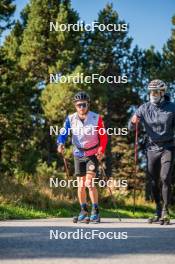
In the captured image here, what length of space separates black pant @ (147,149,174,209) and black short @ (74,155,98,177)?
0.82 meters

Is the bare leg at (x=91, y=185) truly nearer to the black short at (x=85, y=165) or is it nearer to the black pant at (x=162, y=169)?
the black short at (x=85, y=165)

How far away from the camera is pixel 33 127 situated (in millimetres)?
38594

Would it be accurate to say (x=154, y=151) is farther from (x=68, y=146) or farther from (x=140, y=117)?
(x=68, y=146)

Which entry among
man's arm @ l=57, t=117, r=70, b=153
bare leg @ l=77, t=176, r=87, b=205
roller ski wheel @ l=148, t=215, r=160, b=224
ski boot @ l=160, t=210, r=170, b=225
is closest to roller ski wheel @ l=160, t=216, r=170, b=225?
ski boot @ l=160, t=210, r=170, b=225

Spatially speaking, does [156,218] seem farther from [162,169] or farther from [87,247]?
[87,247]

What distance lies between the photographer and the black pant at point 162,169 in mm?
8750

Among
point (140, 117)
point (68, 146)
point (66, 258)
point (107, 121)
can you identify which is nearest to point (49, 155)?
point (68, 146)

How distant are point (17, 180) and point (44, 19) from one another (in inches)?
892

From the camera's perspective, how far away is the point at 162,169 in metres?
8.84

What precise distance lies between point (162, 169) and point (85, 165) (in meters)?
1.17

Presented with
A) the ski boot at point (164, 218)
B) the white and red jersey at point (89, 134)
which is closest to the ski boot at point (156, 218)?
the ski boot at point (164, 218)

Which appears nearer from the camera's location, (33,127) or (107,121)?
(33,127)

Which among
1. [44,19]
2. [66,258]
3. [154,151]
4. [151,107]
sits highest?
[44,19]

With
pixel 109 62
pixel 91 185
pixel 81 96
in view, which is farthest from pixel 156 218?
pixel 109 62
